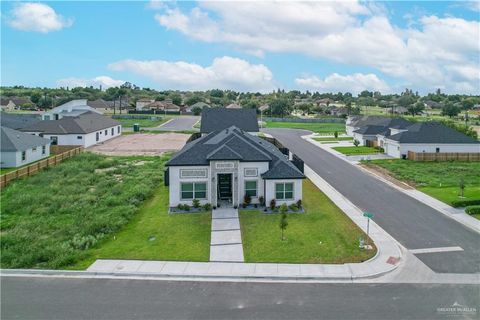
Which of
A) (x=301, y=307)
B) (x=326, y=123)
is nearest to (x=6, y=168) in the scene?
(x=301, y=307)

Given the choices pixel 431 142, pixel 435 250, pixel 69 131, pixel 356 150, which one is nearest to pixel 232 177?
pixel 435 250

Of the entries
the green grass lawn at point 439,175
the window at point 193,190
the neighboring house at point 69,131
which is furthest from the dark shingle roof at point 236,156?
the neighboring house at point 69,131

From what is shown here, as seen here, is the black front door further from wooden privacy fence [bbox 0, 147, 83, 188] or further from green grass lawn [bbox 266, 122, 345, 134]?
green grass lawn [bbox 266, 122, 345, 134]

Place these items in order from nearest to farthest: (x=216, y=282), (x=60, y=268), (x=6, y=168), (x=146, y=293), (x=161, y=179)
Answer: (x=146, y=293) < (x=216, y=282) < (x=60, y=268) < (x=161, y=179) < (x=6, y=168)

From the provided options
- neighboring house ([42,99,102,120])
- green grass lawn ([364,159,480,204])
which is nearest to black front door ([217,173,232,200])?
green grass lawn ([364,159,480,204])

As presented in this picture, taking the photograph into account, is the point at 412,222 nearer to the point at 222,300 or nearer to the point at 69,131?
the point at 222,300

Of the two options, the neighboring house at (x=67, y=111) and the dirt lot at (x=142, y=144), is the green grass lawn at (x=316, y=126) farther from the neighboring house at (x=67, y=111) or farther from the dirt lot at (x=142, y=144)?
the neighboring house at (x=67, y=111)

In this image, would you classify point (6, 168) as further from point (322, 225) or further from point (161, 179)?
point (322, 225)
